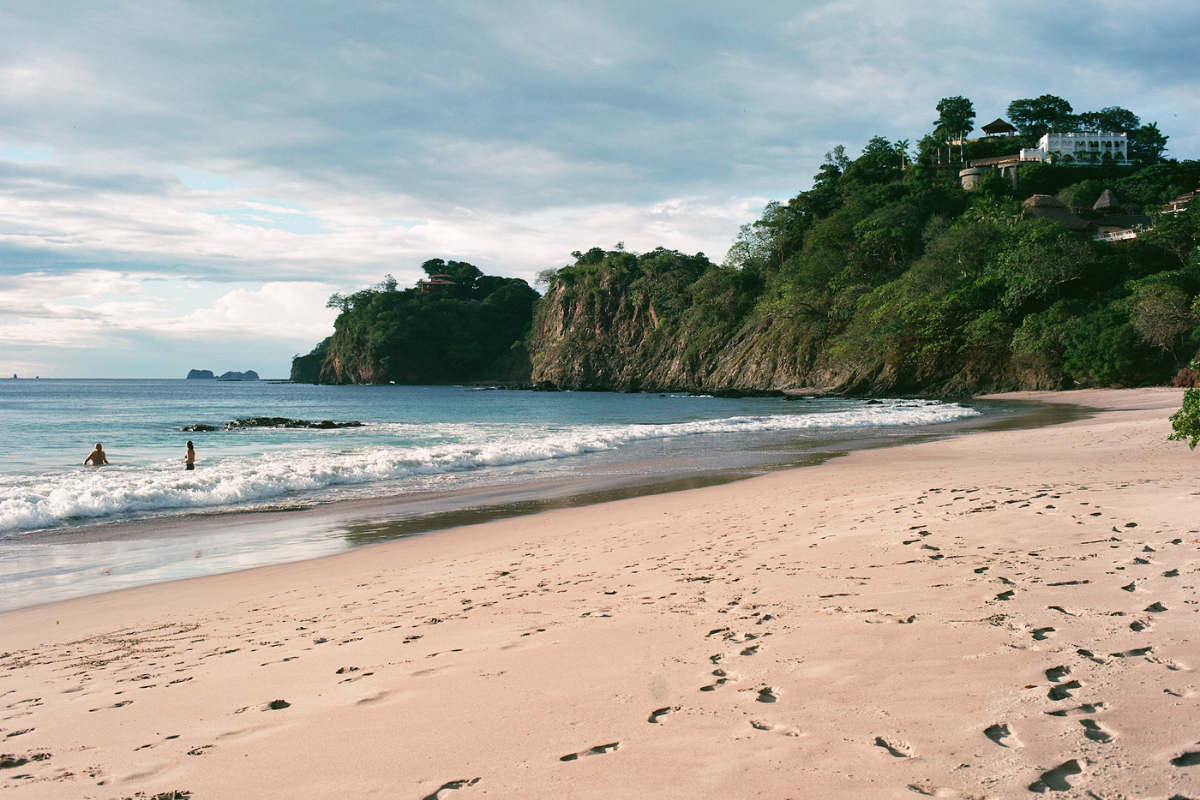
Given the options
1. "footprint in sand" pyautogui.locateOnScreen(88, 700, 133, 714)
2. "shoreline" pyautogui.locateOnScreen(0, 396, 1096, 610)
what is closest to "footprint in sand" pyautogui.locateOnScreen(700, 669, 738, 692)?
"footprint in sand" pyautogui.locateOnScreen(88, 700, 133, 714)

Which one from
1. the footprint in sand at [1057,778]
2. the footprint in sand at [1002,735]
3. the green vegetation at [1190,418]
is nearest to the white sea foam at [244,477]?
the footprint in sand at [1002,735]

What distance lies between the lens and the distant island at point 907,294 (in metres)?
39.9

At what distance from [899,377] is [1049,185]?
3849 centimetres

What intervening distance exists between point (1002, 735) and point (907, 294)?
169 feet

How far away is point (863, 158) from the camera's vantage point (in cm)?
7175

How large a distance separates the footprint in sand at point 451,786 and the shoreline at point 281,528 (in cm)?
589

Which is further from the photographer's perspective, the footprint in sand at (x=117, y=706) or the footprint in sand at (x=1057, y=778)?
the footprint in sand at (x=117, y=706)

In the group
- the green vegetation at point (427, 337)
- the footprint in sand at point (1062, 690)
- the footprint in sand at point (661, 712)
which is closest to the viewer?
the footprint in sand at point (1062, 690)

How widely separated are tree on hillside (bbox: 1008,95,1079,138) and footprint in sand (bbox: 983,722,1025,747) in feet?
342

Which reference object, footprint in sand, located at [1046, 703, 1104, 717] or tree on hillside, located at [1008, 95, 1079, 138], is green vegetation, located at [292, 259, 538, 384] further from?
footprint in sand, located at [1046, 703, 1104, 717]

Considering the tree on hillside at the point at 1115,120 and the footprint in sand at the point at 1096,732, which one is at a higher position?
the tree on hillside at the point at 1115,120

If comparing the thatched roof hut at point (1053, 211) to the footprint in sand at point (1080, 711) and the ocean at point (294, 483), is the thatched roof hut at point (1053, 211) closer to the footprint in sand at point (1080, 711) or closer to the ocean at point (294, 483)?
the ocean at point (294, 483)

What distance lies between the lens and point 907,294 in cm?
4859

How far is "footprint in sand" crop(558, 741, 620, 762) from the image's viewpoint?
2611mm
